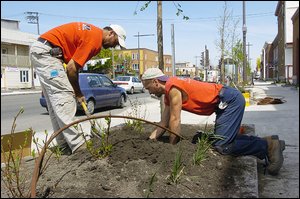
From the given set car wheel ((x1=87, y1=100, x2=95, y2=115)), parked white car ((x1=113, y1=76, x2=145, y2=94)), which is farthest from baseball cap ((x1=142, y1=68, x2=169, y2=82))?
parked white car ((x1=113, y1=76, x2=145, y2=94))

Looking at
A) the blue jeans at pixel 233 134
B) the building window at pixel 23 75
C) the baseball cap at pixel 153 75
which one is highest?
the building window at pixel 23 75

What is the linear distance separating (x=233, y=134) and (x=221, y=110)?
1.05ft

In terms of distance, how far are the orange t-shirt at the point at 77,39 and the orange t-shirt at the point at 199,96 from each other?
0.98 metres

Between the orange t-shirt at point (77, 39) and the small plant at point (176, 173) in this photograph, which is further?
the orange t-shirt at point (77, 39)

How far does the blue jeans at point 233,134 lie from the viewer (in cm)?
421

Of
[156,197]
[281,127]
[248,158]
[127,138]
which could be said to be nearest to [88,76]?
[281,127]

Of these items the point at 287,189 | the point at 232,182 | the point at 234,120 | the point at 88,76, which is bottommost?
the point at 287,189

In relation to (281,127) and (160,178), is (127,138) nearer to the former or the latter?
(160,178)

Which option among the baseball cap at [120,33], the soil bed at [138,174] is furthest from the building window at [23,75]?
the soil bed at [138,174]

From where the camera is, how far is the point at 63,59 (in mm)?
4156

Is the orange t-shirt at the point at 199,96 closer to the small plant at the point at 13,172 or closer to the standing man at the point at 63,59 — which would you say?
the standing man at the point at 63,59

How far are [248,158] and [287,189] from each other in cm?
52

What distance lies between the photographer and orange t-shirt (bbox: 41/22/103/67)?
3.93 m

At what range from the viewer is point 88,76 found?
42.2ft
